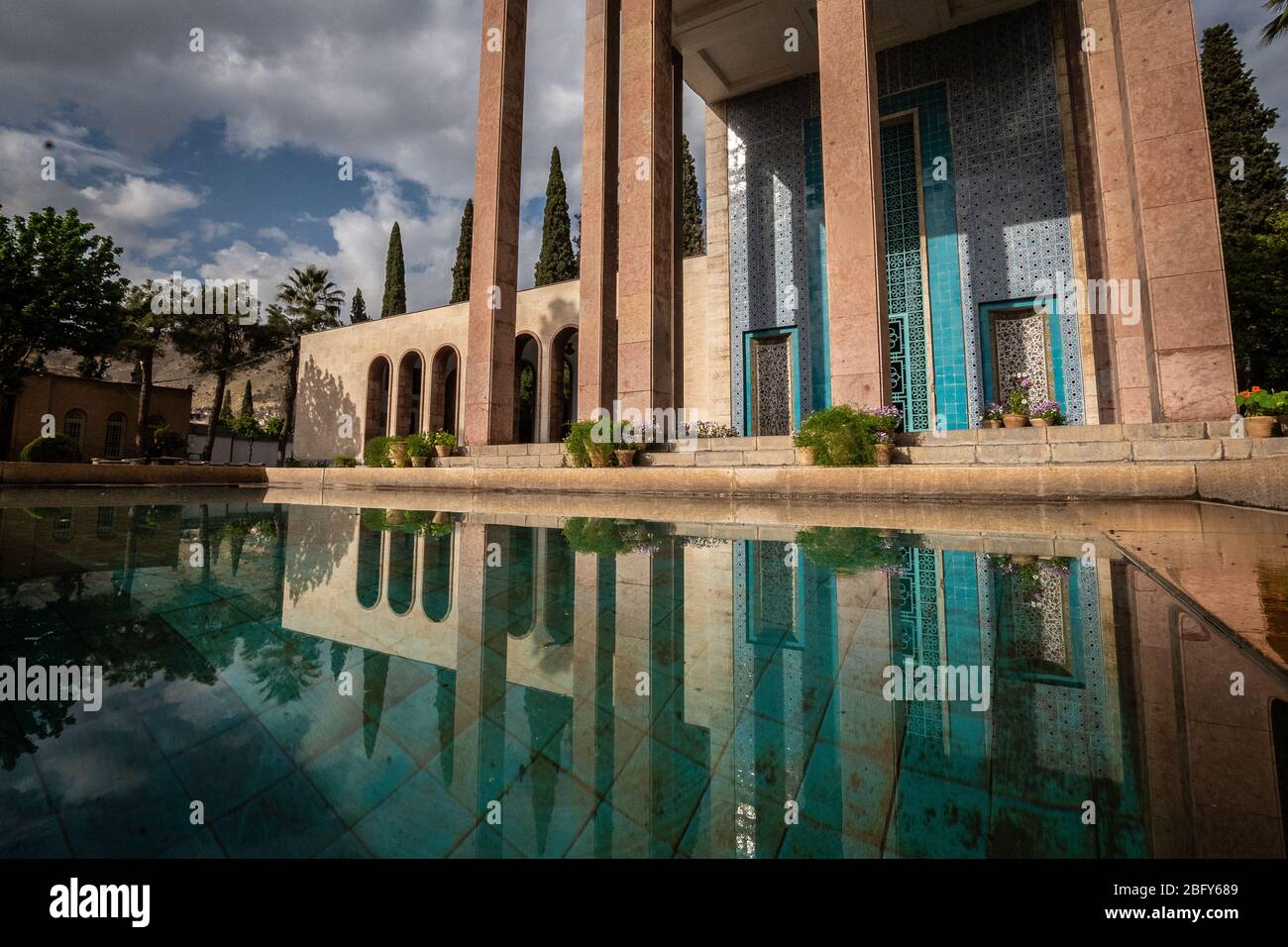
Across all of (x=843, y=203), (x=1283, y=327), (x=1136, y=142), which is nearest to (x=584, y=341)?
(x=843, y=203)

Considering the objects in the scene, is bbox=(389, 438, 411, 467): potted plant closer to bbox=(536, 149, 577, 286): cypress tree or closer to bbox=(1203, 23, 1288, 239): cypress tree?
bbox=(536, 149, 577, 286): cypress tree

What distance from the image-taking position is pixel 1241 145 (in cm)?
1631

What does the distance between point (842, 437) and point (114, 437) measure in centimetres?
3259

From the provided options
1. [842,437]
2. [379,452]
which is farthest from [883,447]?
[379,452]

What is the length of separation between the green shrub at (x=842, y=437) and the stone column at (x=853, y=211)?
2.54ft

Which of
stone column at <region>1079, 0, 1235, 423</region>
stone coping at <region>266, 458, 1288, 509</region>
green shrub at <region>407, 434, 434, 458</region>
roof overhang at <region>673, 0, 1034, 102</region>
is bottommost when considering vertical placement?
stone coping at <region>266, 458, 1288, 509</region>

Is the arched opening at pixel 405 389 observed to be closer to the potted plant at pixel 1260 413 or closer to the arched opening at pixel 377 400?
the arched opening at pixel 377 400

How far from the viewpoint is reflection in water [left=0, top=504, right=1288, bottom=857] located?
32.0 inches

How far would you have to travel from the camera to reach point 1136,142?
6.89m

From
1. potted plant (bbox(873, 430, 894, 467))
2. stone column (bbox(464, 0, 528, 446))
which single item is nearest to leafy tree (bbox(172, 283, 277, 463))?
stone column (bbox(464, 0, 528, 446))

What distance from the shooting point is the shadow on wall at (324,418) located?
2083 centimetres

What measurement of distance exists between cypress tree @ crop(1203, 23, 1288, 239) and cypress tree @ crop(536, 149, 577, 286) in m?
21.7

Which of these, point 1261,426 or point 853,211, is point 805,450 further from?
point 1261,426
